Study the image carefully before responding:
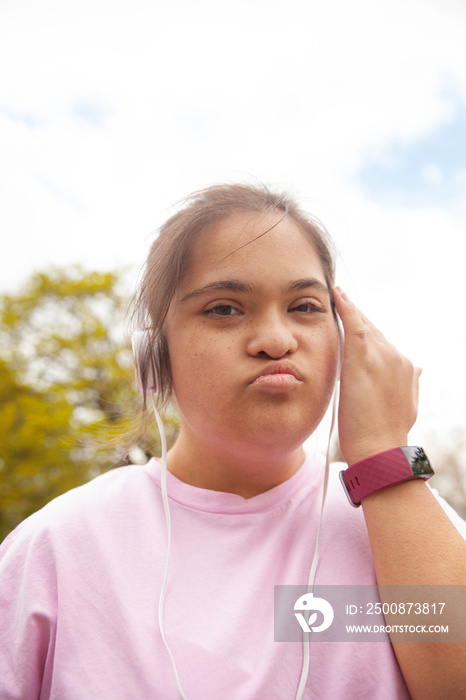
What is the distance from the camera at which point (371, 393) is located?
1.55m

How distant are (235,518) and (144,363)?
2.09ft

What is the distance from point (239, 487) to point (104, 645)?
Answer: 0.61m

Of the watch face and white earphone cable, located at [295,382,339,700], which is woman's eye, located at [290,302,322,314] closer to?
white earphone cable, located at [295,382,339,700]

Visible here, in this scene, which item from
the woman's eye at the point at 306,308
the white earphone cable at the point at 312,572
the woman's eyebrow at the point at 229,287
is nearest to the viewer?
the white earphone cable at the point at 312,572

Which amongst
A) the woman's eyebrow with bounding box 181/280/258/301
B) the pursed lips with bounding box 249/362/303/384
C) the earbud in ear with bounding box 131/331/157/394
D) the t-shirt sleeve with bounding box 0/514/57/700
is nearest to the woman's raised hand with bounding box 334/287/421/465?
the pursed lips with bounding box 249/362/303/384

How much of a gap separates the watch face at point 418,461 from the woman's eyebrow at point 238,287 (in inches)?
23.3

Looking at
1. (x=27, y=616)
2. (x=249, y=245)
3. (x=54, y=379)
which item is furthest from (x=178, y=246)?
(x=54, y=379)

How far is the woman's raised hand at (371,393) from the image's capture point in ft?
4.89

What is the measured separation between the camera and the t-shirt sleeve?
1.31 meters

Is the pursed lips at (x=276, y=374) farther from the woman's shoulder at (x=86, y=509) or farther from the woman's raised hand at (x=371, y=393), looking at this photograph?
the woman's shoulder at (x=86, y=509)

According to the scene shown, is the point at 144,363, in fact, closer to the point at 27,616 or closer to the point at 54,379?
the point at 27,616

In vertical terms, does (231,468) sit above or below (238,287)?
below

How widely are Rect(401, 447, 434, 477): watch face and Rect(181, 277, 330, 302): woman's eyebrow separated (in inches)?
23.3

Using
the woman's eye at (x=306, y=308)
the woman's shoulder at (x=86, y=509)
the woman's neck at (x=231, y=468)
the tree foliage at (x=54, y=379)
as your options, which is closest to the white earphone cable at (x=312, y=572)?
the woman's neck at (x=231, y=468)
